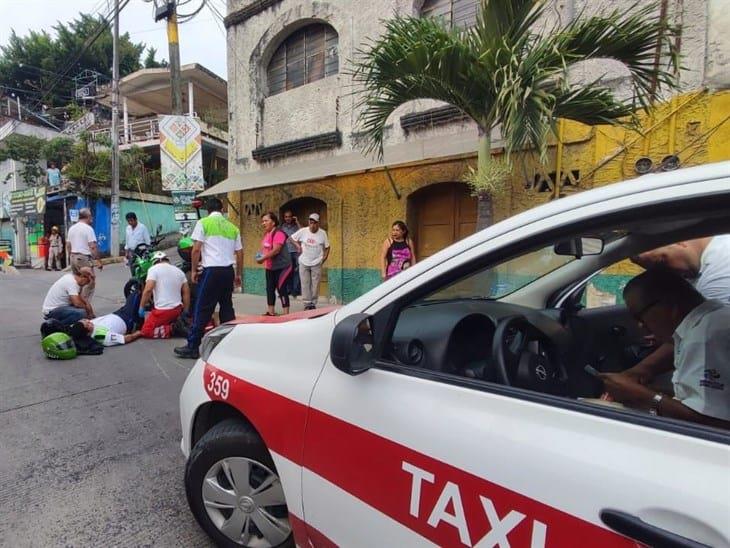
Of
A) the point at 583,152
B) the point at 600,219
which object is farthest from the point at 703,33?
the point at 600,219

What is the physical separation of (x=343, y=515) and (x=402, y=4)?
842 cm

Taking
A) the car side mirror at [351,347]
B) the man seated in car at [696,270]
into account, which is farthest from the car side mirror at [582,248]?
the car side mirror at [351,347]

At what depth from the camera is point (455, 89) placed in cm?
445

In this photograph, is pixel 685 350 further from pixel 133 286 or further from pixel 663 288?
pixel 133 286

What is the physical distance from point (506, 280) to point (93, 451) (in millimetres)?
2909

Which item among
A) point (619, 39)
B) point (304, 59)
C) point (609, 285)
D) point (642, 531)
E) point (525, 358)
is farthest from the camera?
point (304, 59)

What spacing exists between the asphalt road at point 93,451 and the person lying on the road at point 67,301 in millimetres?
507

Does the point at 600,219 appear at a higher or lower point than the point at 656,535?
higher

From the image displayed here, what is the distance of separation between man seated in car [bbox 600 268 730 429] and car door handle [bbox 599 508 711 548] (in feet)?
1.21

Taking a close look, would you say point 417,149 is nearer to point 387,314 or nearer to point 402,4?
point 402,4

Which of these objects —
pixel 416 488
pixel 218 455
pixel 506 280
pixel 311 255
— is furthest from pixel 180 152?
pixel 416 488

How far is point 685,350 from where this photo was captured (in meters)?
1.24

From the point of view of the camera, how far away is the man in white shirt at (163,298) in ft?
18.8

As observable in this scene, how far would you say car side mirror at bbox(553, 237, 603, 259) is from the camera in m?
1.70
